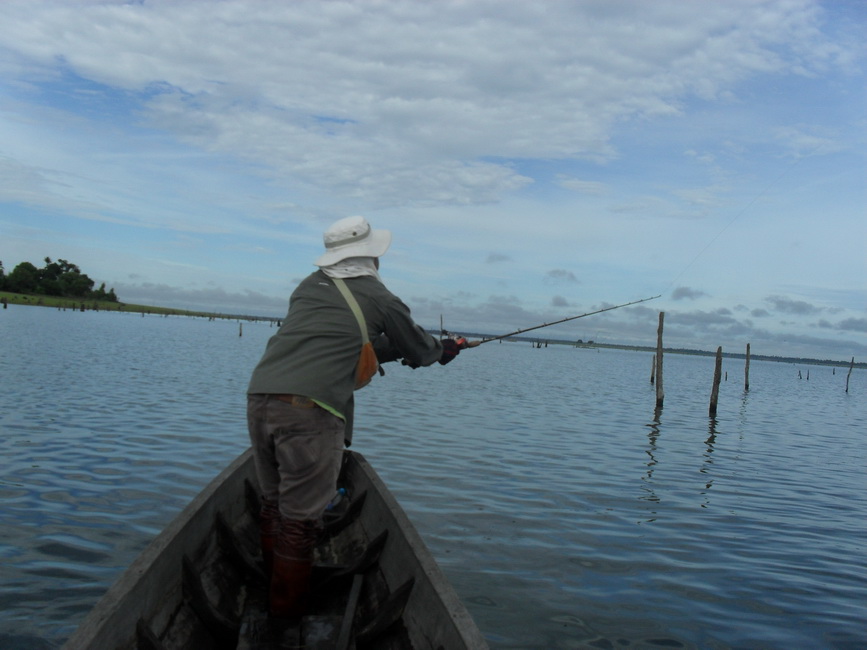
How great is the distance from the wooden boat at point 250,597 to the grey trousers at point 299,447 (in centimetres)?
76

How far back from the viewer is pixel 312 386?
4.07 m

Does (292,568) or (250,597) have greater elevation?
(292,568)

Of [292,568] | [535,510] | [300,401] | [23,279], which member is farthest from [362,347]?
[23,279]

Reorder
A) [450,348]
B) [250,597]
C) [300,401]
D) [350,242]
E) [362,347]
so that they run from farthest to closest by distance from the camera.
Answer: [450,348], [250,597], [350,242], [362,347], [300,401]

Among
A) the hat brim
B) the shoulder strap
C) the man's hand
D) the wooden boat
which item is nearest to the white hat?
the hat brim

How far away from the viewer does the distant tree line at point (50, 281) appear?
145125 mm

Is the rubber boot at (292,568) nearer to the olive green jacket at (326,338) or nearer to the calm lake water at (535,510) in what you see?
the olive green jacket at (326,338)

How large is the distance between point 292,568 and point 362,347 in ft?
4.63

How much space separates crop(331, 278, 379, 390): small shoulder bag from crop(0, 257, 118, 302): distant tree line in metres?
164

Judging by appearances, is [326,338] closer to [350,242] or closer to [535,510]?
[350,242]

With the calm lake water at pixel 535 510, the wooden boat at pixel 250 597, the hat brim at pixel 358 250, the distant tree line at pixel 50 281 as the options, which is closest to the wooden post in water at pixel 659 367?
the calm lake water at pixel 535 510

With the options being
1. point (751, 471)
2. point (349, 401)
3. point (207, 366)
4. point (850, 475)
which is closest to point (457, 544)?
point (349, 401)

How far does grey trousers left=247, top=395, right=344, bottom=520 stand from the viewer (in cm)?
409

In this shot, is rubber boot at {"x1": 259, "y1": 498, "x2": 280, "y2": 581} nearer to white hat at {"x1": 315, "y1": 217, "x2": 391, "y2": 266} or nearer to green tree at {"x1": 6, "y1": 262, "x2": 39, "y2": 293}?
white hat at {"x1": 315, "y1": 217, "x2": 391, "y2": 266}
